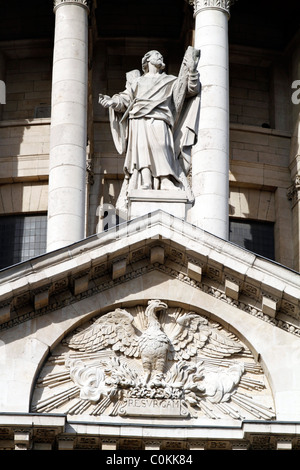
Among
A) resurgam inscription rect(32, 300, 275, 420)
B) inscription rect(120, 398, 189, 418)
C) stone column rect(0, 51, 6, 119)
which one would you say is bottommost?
inscription rect(120, 398, 189, 418)

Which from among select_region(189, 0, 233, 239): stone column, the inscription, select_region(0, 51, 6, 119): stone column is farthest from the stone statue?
select_region(0, 51, 6, 119): stone column

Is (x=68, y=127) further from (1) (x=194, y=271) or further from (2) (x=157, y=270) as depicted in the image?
(1) (x=194, y=271)

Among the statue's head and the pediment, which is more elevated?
the statue's head

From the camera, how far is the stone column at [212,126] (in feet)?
131

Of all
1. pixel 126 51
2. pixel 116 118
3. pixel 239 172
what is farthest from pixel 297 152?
pixel 116 118

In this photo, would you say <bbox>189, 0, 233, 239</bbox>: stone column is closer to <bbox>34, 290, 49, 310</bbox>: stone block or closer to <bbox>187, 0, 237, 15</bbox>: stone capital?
<bbox>187, 0, 237, 15</bbox>: stone capital

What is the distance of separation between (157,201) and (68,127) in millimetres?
8404

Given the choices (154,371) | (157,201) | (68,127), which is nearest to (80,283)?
(154,371)

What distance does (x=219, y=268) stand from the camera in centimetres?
3206

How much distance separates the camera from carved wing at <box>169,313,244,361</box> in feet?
105

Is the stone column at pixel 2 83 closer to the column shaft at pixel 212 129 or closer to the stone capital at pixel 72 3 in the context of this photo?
the stone capital at pixel 72 3

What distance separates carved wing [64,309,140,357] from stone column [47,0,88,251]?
7225 millimetres

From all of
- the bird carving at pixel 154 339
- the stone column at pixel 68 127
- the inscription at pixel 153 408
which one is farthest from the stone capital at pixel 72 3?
the inscription at pixel 153 408

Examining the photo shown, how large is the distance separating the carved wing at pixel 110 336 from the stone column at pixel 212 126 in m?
7.44
